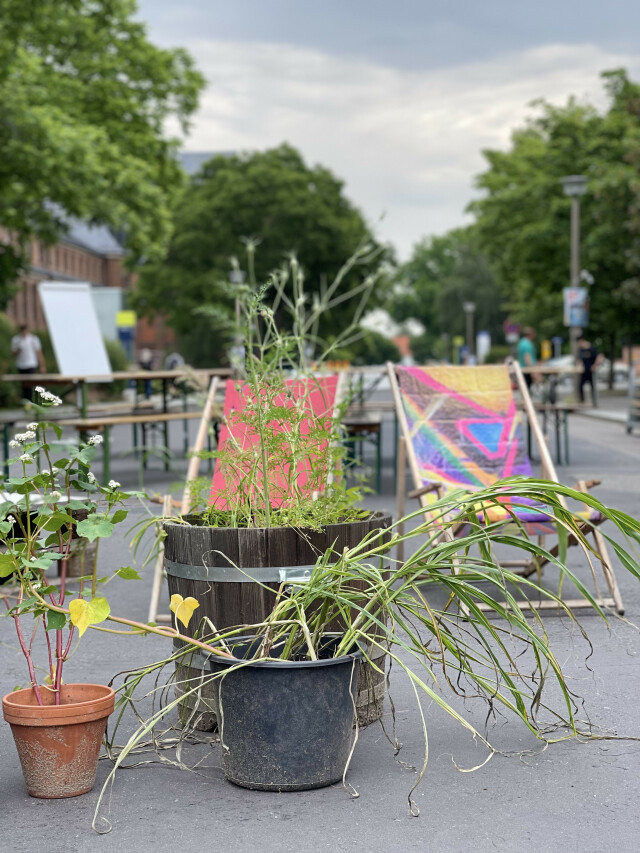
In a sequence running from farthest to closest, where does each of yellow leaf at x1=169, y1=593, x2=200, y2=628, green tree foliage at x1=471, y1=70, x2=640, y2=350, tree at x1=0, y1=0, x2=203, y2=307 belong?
green tree foliage at x1=471, y1=70, x2=640, y2=350 → tree at x1=0, y1=0, x2=203, y2=307 → yellow leaf at x1=169, y1=593, x2=200, y2=628

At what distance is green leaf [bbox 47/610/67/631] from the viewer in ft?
11.9

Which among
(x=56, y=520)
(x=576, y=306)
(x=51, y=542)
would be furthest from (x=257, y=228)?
(x=56, y=520)

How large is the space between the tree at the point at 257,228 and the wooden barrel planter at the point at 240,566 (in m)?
50.2

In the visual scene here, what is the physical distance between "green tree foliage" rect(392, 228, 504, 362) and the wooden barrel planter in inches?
2826

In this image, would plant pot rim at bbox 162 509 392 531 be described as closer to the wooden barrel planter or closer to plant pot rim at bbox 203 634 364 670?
the wooden barrel planter

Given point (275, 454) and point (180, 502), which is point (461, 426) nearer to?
point (180, 502)

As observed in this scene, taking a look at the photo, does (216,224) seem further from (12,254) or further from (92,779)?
(92,779)

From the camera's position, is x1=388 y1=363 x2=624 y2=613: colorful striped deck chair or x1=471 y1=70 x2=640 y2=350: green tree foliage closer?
x1=388 y1=363 x2=624 y2=613: colorful striped deck chair

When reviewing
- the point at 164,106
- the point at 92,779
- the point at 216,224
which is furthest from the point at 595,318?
the point at 92,779

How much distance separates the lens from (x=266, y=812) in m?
3.50

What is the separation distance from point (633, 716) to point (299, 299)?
203 centimetres

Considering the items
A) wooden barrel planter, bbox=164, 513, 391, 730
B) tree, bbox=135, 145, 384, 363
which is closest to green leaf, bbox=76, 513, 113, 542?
wooden barrel planter, bbox=164, 513, 391, 730

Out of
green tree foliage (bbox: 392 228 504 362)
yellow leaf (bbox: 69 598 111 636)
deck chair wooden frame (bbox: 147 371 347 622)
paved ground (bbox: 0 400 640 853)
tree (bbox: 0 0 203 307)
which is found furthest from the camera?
green tree foliage (bbox: 392 228 504 362)

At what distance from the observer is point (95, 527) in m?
3.69
